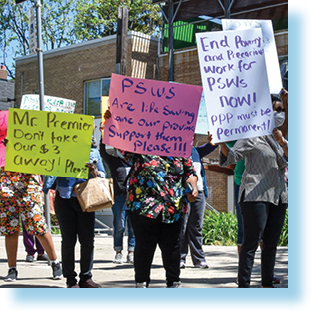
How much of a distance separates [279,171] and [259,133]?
0.48 metres

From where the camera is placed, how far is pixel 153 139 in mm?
4586

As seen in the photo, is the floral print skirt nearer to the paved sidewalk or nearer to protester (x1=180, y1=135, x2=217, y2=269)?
the paved sidewalk

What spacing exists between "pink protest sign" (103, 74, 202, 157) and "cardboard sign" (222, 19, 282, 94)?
27.9 inches

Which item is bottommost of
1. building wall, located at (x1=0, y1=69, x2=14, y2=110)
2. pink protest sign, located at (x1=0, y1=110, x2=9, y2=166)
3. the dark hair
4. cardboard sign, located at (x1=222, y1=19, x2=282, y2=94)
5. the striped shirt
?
the striped shirt

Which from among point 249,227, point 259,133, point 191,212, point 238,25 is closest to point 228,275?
Result: point 191,212

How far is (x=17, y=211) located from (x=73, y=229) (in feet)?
3.05

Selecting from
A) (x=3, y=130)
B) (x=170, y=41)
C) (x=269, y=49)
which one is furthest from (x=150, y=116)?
(x=170, y=41)

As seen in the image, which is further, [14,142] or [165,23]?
[165,23]

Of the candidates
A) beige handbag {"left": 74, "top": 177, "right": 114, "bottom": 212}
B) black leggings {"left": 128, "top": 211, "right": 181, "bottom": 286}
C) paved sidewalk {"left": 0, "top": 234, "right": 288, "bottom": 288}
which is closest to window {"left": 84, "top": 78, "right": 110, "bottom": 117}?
paved sidewalk {"left": 0, "top": 234, "right": 288, "bottom": 288}

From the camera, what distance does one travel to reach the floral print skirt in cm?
584

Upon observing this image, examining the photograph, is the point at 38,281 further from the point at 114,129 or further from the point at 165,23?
the point at 165,23

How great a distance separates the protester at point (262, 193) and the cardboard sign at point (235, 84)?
19 cm

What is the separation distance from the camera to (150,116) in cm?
463

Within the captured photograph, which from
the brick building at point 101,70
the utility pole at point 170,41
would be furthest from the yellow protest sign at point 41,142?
the utility pole at point 170,41
